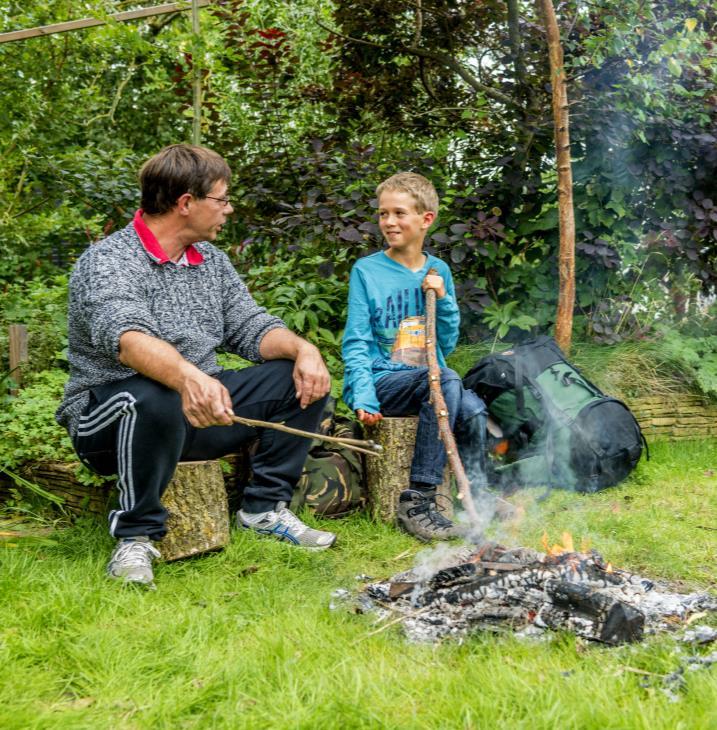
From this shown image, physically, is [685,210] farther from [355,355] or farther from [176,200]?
[176,200]

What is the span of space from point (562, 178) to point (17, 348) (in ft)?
11.3

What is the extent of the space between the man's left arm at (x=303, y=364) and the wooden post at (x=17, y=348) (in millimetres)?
1993

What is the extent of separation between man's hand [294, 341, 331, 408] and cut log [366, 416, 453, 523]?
618mm

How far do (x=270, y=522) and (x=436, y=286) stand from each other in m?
1.37

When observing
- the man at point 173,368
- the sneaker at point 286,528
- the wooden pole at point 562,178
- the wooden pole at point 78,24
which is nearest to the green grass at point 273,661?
the sneaker at point 286,528

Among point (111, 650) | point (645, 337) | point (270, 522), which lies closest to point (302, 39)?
point (645, 337)

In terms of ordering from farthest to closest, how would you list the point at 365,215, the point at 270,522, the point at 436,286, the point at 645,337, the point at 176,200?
the point at 645,337, the point at 365,215, the point at 436,286, the point at 270,522, the point at 176,200

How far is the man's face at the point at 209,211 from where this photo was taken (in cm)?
337

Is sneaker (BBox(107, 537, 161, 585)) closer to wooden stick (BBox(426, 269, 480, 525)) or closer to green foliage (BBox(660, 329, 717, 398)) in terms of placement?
wooden stick (BBox(426, 269, 480, 525))

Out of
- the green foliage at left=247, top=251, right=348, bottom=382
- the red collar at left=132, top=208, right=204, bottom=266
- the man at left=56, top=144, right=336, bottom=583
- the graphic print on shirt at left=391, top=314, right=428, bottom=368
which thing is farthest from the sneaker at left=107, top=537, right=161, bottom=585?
the green foliage at left=247, top=251, right=348, bottom=382

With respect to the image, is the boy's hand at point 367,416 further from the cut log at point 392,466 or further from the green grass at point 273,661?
the green grass at point 273,661

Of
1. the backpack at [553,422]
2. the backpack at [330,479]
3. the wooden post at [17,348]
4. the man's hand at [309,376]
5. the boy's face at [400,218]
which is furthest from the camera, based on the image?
the wooden post at [17,348]

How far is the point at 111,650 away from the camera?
93.4 inches

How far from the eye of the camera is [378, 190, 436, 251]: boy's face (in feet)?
13.7
